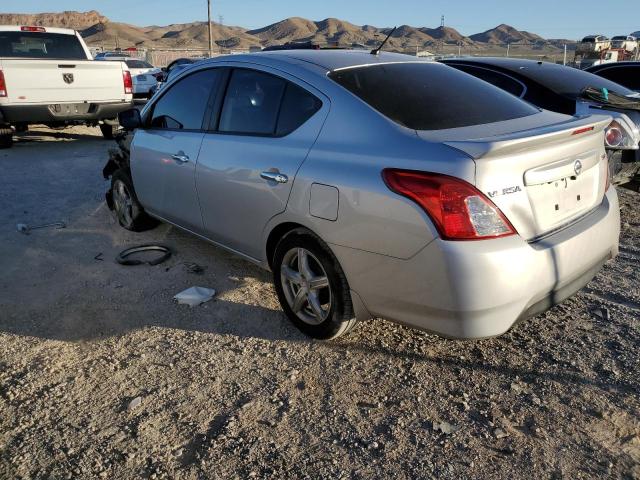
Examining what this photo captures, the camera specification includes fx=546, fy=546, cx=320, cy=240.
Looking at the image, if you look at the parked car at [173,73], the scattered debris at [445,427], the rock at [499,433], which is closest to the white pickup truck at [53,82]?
the parked car at [173,73]

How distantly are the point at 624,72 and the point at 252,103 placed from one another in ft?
25.6

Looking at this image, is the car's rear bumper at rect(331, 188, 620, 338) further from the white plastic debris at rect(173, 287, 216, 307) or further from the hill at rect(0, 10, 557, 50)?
the hill at rect(0, 10, 557, 50)

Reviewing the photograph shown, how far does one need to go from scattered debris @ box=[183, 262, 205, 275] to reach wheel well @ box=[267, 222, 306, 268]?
1.03 metres

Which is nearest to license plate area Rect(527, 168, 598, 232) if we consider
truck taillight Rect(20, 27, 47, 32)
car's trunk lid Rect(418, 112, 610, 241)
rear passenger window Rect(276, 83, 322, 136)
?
car's trunk lid Rect(418, 112, 610, 241)

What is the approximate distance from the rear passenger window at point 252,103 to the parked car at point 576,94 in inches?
138

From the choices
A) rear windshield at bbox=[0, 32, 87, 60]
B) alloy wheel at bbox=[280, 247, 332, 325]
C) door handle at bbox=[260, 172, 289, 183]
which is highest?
rear windshield at bbox=[0, 32, 87, 60]

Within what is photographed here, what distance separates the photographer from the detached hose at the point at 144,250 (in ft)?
14.8

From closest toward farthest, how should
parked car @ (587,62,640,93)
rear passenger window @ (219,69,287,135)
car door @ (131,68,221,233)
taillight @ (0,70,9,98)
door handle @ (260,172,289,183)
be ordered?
door handle @ (260,172,289,183) → rear passenger window @ (219,69,287,135) → car door @ (131,68,221,233) → taillight @ (0,70,9,98) → parked car @ (587,62,640,93)

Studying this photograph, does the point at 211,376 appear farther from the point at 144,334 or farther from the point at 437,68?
the point at 437,68

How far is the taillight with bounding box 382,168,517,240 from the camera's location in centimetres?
242

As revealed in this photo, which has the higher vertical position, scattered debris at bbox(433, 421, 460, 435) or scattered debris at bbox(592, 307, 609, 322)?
scattered debris at bbox(592, 307, 609, 322)

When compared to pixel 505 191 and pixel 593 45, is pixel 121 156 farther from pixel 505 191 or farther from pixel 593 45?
pixel 593 45

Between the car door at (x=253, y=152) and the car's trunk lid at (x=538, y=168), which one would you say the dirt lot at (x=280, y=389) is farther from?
the car's trunk lid at (x=538, y=168)

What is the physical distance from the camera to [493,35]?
521 ft
